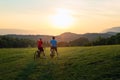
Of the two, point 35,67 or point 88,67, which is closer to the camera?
point 88,67

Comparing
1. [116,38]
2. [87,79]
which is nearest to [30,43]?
[116,38]

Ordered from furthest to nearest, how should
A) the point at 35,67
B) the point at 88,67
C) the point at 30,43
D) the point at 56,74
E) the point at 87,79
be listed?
the point at 30,43
the point at 35,67
the point at 88,67
the point at 56,74
the point at 87,79

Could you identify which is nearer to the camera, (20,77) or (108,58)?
(20,77)

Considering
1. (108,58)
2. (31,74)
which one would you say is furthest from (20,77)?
(108,58)

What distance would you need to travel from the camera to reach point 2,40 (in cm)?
14188

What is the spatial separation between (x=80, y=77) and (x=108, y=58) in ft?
31.1

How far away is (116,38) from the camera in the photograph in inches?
4173

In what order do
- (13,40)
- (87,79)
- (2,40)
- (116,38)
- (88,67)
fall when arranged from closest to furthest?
(87,79) → (88,67) → (116,38) → (2,40) → (13,40)

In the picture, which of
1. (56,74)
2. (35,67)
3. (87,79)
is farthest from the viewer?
(35,67)

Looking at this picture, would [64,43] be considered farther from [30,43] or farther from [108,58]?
[108,58]

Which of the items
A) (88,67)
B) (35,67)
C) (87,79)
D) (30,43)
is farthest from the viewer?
(30,43)

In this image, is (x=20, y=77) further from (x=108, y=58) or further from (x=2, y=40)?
(x=2, y=40)

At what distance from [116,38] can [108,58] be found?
6875cm

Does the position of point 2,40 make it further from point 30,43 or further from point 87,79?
point 87,79
